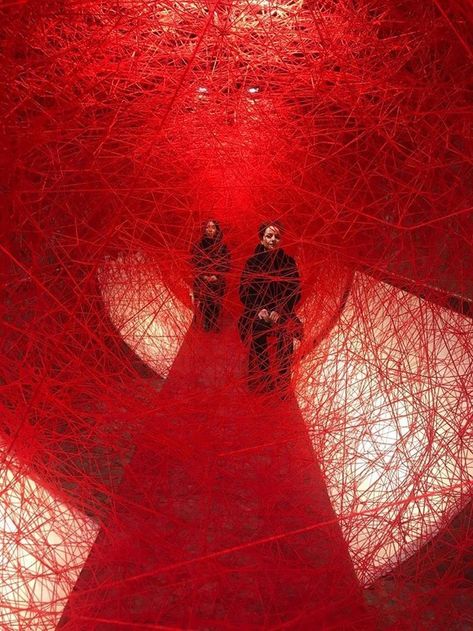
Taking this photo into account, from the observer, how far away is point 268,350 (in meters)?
4.45

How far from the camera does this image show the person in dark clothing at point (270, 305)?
14.2ft

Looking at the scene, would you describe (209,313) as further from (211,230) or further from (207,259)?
(211,230)

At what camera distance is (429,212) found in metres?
3.28

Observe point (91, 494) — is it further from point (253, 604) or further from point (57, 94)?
point (57, 94)

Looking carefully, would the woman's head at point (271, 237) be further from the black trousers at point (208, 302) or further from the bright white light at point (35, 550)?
the bright white light at point (35, 550)

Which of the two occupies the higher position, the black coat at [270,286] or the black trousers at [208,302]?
the black trousers at [208,302]

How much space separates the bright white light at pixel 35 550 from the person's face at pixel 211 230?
2447 millimetres

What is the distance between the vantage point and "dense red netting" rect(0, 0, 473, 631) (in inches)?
100

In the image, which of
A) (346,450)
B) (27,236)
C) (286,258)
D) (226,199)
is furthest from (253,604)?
(226,199)

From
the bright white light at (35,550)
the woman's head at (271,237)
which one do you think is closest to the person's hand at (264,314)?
the woman's head at (271,237)

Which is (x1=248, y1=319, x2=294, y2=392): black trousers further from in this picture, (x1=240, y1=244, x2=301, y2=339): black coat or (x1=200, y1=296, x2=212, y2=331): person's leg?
(x1=200, y1=296, x2=212, y2=331): person's leg

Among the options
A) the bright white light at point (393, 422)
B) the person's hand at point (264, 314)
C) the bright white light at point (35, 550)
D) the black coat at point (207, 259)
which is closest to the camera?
the bright white light at point (35, 550)

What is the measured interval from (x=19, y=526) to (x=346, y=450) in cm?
143

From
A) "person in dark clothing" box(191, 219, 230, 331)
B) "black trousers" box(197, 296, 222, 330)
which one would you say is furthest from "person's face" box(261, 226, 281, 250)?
"black trousers" box(197, 296, 222, 330)
